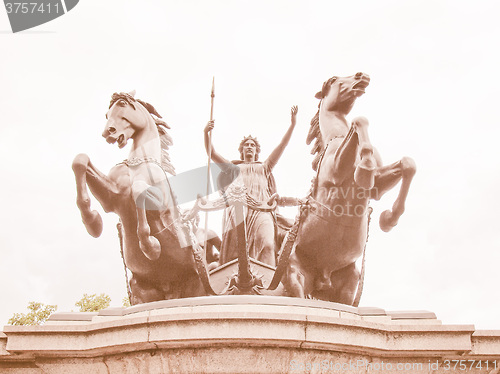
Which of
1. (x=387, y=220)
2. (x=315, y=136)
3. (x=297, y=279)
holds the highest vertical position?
(x=315, y=136)

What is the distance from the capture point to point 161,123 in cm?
968

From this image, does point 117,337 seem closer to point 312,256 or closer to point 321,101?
point 312,256

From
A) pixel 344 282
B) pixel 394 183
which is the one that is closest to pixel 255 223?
pixel 344 282

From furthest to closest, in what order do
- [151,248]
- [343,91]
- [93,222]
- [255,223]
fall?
[255,223] < [343,91] < [93,222] < [151,248]

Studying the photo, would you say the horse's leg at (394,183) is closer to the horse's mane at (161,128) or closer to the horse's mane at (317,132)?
the horse's mane at (317,132)

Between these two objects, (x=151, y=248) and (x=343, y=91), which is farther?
(x=343, y=91)

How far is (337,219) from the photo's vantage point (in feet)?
25.8

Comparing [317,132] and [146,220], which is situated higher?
[317,132]

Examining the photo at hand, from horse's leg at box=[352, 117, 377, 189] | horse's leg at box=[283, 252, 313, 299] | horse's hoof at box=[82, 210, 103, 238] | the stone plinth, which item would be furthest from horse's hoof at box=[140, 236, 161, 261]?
horse's leg at box=[352, 117, 377, 189]

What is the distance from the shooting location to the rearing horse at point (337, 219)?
7.61 meters

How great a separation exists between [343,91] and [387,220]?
6.65ft

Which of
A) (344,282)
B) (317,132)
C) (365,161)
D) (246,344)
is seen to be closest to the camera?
(246,344)

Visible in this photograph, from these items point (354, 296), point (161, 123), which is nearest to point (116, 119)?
point (161, 123)

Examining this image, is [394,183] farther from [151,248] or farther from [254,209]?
[151,248]
